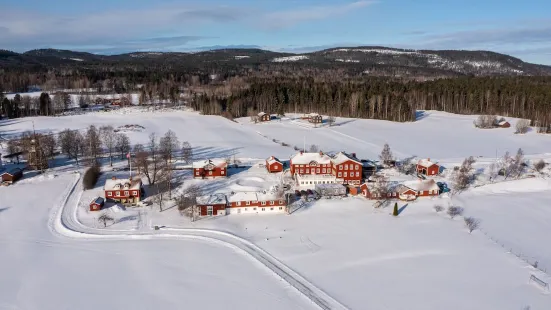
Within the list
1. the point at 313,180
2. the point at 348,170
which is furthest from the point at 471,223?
the point at 313,180

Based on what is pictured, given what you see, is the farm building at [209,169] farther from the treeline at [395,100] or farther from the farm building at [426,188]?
the treeline at [395,100]

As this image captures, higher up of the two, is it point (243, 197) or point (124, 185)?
point (124, 185)

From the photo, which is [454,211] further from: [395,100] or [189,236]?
[395,100]

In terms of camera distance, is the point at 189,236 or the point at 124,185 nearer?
the point at 189,236

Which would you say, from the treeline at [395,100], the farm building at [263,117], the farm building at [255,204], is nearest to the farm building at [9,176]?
the farm building at [255,204]

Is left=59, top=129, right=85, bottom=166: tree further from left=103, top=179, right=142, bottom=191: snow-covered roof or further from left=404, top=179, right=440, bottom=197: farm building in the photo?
left=404, top=179, right=440, bottom=197: farm building

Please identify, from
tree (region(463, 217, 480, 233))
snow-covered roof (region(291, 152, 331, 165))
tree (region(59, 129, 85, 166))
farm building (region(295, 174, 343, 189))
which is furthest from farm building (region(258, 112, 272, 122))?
tree (region(463, 217, 480, 233))

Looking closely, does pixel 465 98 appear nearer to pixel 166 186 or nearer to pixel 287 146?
pixel 287 146
